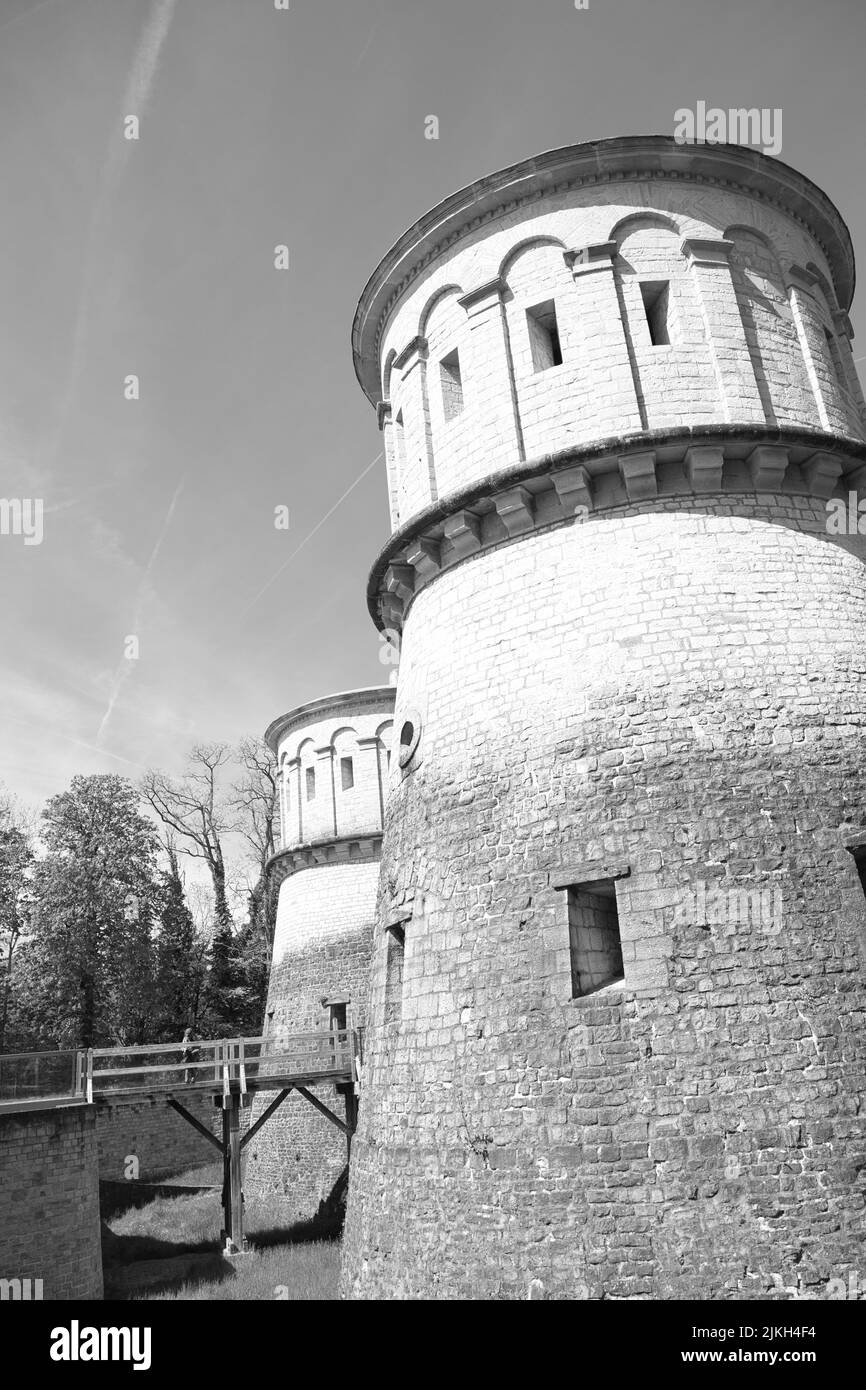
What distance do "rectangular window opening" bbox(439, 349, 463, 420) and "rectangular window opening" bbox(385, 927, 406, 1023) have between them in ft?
20.8

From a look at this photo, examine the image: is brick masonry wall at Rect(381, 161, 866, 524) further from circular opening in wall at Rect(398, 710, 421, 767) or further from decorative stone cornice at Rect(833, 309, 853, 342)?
circular opening in wall at Rect(398, 710, 421, 767)

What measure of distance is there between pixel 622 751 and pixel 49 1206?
33.2 feet

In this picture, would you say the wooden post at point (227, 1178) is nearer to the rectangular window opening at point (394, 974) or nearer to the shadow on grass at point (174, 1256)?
the shadow on grass at point (174, 1256)

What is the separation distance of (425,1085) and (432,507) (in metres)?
6.23

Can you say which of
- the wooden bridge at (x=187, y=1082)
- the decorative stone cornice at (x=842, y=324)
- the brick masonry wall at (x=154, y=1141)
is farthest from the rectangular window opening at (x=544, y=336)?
the brick masonry wall at (x=154, y=1141)

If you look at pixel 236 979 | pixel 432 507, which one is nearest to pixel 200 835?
pixel 236 979

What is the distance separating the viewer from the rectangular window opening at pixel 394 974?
10.2m

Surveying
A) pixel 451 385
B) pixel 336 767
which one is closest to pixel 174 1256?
pixel 336 767

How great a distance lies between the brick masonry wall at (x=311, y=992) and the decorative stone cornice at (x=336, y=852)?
0.52 ft

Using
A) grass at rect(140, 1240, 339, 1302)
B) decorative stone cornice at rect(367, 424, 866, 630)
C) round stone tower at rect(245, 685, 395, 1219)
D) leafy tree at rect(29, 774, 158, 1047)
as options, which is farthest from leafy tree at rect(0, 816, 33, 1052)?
decorative stone cornice at rect(367, 424, 866, 630)

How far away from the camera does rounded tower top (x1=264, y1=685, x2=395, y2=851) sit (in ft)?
82.6

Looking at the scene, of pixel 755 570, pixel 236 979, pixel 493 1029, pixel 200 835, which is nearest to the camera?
pixel 493 1029
